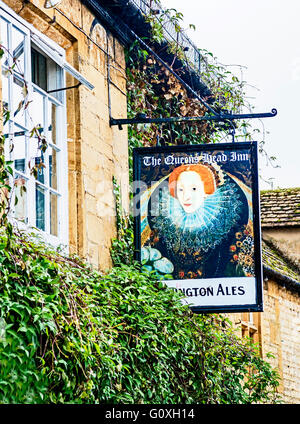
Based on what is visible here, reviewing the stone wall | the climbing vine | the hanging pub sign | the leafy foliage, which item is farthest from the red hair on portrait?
the stone wall

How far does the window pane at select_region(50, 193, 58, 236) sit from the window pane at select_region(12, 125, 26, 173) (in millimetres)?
588

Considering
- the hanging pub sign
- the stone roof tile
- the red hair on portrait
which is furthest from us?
the stone roof tile

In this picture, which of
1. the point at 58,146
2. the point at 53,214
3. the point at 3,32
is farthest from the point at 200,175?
the point at 3,32

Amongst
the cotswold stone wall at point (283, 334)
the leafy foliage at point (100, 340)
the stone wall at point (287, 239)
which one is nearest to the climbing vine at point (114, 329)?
the leafy foliage at point (100, 340)

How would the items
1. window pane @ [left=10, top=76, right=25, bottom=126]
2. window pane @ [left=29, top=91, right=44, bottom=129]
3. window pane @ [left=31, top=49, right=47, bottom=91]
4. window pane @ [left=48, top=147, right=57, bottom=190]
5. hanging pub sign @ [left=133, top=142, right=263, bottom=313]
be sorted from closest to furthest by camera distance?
window pane @ [left=10, top=76, right=25, bottom=126] < window pane @ [left=29, top=91, right=44, bottom=129] < window pane @ [left=48, top=147, right=57, bottom=190] < window pane @ [left=31, top=49, right=47, bottom=91] < hanging pub sign @ [left=133, top=142, right=263, bottom=313]

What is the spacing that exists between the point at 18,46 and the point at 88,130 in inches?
46.6

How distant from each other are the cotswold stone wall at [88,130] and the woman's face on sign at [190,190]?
2.35 ft

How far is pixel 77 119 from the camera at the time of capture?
8.01 m

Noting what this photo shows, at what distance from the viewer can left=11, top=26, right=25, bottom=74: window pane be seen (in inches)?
283

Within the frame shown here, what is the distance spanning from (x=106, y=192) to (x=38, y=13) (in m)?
1.85

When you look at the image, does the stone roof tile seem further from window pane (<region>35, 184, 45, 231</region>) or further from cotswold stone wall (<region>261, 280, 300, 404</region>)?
window pane (<region>35, 184, 45, 231</region>)

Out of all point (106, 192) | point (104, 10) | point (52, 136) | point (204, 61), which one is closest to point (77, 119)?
point (52, 136)

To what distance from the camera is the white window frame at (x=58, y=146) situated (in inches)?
277

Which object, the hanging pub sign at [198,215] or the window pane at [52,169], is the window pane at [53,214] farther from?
the hanging pub sign at [198,215]
